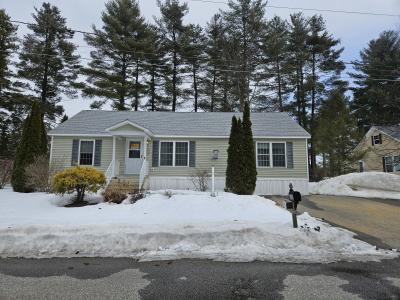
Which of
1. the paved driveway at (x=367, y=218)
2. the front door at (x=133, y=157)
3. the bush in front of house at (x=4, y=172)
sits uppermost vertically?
the front door at (x=133, y=157)

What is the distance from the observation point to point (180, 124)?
17391 mm

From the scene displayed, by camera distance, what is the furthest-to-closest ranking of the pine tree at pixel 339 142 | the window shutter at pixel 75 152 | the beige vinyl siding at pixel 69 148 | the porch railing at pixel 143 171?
the pine tree at pixel 339 142
the beige vinyl siding at pixel 69 148
the window shutter at pixel 75 152
the porch railing at pixel 143 171

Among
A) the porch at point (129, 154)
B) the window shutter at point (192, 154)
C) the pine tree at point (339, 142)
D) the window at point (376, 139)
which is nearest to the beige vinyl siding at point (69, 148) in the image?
the porch at point (129, 154)

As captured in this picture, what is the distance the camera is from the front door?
1534cm

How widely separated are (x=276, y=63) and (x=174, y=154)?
17328 mm

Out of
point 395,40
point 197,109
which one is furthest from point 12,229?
point 395,40

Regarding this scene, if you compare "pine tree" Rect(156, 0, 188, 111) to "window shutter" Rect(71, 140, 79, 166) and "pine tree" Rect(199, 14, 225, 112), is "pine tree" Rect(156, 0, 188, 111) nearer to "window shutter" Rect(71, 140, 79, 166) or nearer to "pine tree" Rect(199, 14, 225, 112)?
"pine tree" Rect(199, 14, 225, 112)

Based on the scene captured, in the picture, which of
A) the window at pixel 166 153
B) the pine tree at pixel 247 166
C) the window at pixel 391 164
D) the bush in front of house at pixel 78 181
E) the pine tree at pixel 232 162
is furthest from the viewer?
the window at pixel 391 164

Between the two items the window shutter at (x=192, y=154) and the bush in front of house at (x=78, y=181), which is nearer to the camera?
the bush in front of house at (x=78, y=181)

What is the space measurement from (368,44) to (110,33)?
3103 centimetres

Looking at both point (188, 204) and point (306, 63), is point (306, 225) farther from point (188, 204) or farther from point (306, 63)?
point (306, 63)

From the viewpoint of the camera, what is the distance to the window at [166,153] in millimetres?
15714

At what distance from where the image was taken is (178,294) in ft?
11.8

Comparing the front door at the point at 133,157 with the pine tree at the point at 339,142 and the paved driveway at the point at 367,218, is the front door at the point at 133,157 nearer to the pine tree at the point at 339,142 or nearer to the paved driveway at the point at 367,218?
the paved driveway at the point at 367,218
